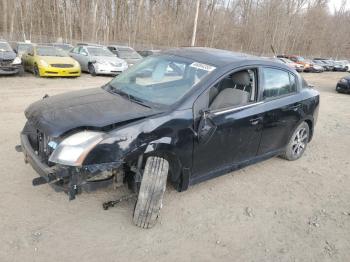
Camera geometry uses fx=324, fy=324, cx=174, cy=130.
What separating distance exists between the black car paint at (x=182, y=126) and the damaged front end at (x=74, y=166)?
0.06ft

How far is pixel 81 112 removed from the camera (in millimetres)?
3332

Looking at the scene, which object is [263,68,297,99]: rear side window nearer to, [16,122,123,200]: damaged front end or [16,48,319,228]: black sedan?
[16,48,319,228]: black sedan

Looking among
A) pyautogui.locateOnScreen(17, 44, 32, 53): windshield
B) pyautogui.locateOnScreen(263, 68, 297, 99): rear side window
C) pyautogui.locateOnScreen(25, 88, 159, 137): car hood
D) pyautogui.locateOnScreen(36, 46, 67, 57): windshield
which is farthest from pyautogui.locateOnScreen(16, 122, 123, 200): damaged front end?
pyautogui.locateOnScreen(17, 44, 32, 53): windshield

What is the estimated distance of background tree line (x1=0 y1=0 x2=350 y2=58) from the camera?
36225mm

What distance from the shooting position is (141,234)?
3240mm

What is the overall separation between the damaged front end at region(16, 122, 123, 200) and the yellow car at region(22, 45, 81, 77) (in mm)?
10716

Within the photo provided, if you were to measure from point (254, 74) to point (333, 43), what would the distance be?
69.5 meters

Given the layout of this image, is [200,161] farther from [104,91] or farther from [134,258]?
[104,91]

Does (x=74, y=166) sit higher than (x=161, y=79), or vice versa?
(x=161, y=79)

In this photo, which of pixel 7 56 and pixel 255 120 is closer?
pixel 255 120

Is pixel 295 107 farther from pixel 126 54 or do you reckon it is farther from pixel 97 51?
pixel 126 54

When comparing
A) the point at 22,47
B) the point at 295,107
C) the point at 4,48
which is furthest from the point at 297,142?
the point at 22,47

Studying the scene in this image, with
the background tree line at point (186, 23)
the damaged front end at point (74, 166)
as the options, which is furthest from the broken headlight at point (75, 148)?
the background tree line at point (186, 23)

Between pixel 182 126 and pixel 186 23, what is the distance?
145ft
